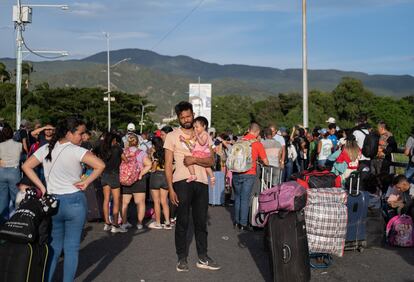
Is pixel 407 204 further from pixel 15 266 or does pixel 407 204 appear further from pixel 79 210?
pixel 15 266

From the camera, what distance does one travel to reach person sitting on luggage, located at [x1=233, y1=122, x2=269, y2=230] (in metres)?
10.7

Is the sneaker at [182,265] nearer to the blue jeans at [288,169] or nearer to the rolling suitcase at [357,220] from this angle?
the rolling suitcase at [357,220]

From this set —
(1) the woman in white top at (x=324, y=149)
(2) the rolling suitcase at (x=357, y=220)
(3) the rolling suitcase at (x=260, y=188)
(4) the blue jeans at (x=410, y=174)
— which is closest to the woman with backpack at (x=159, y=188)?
(3) the rolling suitcase at (x=260, y=188)

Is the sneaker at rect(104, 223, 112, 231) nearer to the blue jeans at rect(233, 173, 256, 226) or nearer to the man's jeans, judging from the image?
the blue jeans at rect(233, 173, 256, 226)

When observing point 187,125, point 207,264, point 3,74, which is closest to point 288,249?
point 207,264

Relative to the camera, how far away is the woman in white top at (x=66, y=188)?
241 inches

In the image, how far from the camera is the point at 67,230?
20.3ft

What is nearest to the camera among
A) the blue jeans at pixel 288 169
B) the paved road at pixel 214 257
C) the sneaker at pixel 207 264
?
the paved road at pixel 214 257

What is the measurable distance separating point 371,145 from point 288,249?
6.78m

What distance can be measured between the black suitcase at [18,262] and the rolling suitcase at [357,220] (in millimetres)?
4687

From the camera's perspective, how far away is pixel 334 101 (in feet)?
359

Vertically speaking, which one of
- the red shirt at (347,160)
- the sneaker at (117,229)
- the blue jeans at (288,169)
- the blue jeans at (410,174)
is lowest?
the sneaker at (117,229)

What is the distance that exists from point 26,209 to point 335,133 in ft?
41.1

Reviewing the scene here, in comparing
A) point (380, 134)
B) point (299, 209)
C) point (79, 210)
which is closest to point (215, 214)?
point (380, 134)
